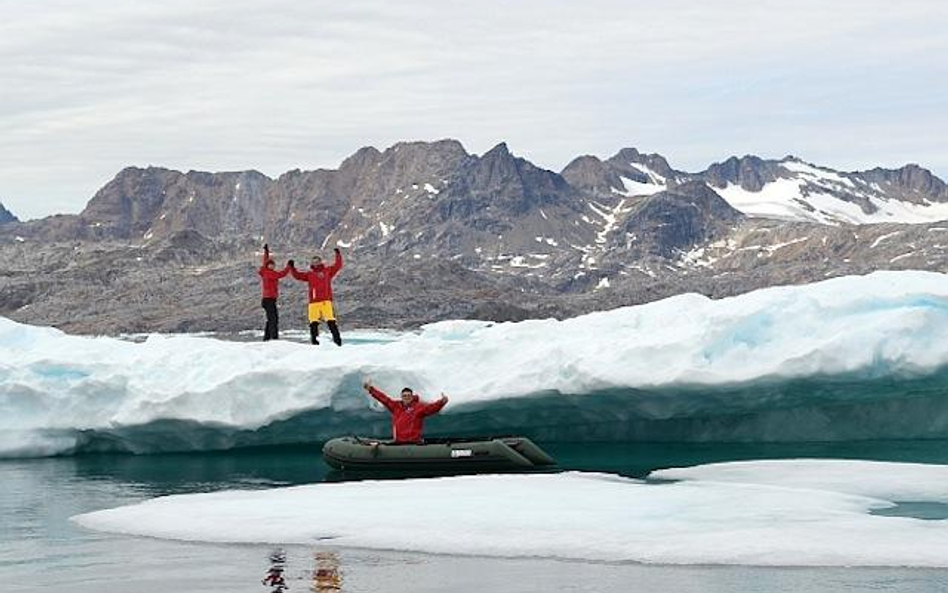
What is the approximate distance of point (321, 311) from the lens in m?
29.9

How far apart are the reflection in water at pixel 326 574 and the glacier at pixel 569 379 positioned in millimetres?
9303

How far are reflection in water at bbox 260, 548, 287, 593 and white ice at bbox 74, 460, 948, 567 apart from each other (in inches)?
27.3

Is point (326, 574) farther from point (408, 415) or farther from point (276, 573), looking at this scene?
point (408, 415)

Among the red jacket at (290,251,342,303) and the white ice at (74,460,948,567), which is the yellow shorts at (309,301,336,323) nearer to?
the red jacket at (290,251,342,303)

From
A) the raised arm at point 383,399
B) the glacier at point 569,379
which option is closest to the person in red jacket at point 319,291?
the glacier at point 569,379

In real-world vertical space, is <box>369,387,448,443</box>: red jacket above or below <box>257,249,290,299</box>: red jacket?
below

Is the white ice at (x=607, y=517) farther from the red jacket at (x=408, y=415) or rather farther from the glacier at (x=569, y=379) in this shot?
the red jacket at (x=408, y=415)

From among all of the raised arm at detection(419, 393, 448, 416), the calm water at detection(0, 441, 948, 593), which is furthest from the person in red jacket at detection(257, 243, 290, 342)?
the calm water at detection(0, 441, 948, 593)

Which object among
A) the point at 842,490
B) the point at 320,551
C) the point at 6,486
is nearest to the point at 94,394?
the point at 6,486

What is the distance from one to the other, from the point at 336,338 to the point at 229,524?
1273 centimetres

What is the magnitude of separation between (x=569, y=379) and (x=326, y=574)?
10.5 meters

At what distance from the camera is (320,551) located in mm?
15586

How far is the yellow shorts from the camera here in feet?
97.7

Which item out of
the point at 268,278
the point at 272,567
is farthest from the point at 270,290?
the point at 272,567
